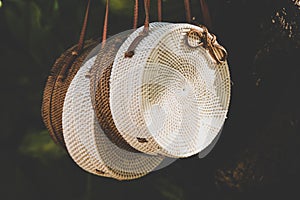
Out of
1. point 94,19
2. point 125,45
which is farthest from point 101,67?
point 94,19

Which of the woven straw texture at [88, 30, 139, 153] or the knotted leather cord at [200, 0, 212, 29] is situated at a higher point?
the knotted leather cord at [200, 0, 212, 29]

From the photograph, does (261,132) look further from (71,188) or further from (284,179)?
(71,188)

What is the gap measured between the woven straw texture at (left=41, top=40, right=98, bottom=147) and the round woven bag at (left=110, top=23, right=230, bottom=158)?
169mm

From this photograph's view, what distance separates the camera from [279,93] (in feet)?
6.40

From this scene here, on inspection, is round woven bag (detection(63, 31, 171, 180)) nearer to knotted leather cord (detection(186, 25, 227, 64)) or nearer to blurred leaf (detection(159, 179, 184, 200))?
knotted leather cord (detection(186, 25, 227, 64))

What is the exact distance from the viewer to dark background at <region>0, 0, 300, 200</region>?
1.94 m

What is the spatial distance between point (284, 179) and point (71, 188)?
684 millimetres

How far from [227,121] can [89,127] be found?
797 millimetres

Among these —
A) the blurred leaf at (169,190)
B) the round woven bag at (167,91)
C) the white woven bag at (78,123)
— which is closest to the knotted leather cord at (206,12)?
the round woven bag at (167,91)

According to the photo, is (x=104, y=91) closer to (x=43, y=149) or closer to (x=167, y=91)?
(x=167, y=91)

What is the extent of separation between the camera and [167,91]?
3.98ft

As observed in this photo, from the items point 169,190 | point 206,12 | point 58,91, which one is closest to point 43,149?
point 169,190

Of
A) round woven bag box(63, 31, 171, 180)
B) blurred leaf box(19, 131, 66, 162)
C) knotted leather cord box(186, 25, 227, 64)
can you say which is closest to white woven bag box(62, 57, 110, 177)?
round woven bag box(63, 31, 171, 180)

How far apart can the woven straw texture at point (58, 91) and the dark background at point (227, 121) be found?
2.10ft
